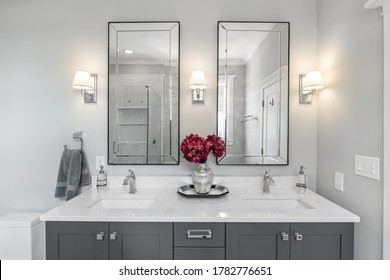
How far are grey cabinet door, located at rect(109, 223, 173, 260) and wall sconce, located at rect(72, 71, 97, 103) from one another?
1107 mm

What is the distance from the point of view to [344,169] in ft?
4.66

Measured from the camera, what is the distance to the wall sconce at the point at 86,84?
1.65 metres

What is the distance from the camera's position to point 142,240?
1182mm

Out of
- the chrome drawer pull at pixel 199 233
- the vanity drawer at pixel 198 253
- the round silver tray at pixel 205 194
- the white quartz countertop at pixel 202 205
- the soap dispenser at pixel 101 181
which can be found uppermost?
the soap dispenser at pixel 101 181

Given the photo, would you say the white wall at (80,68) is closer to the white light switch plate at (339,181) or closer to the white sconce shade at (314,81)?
the white sconce shade at (314,81)

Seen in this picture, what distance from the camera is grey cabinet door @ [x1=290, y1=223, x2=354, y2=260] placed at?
1174 mm

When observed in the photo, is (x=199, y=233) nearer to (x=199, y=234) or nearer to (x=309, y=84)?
(x=199, y=234)

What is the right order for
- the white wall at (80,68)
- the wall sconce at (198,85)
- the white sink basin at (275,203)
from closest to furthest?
the white sink basin at (275,203)
the wall sconce at (198,85)
the white wall at (80,68)

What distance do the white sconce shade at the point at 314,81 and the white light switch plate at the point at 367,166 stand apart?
602 millimetres

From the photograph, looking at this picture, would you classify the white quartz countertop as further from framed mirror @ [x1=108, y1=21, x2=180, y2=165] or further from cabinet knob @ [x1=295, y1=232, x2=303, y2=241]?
framed mirror @ [x1=108, y1=21, x2=180, y2=165]

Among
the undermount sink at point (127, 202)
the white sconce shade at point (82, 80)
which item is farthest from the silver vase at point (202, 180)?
the white sconce shade at point (82, 80)
